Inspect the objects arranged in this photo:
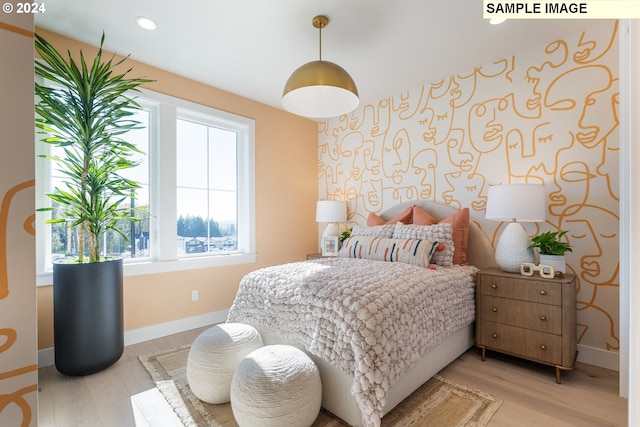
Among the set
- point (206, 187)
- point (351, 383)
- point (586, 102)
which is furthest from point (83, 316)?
point (586, 102)

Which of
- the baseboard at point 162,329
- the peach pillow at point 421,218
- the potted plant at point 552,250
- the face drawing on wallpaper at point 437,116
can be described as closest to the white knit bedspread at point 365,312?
the potted plant at point 552,250

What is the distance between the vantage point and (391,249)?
8.49ft

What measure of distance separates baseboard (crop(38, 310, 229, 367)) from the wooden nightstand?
2577 mm

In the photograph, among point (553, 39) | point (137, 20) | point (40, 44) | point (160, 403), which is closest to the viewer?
point (160, 403)

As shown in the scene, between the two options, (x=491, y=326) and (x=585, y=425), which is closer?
(x=585, y=425)

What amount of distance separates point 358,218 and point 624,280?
248cm

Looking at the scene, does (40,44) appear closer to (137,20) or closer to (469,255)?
(137,20)

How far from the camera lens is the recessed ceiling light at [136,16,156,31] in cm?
212

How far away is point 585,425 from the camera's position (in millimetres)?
1573

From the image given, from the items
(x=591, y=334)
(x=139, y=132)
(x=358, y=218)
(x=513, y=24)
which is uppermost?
(x=513, y=24)

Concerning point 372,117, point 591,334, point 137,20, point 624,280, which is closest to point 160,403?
point 137,20

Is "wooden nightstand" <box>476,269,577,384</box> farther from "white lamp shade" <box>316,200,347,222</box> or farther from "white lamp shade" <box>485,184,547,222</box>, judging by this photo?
"white lamp shade" <box>316,200,347,222</box>

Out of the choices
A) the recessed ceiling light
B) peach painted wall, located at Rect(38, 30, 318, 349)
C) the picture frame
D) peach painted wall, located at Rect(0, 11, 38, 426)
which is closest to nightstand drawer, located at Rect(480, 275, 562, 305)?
the picture frame

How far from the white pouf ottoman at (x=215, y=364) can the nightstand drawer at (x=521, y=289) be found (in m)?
1.82
